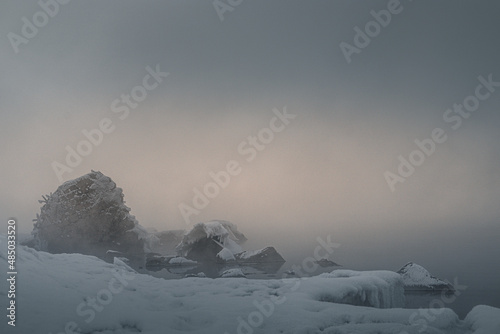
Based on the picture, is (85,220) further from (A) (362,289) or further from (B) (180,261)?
(A) (362,289)

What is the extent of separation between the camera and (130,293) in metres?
14.1

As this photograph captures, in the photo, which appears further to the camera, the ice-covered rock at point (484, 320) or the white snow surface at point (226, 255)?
the white snow surface at point (226, 255)

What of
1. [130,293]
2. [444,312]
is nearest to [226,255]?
[130,293]

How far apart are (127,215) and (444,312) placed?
54403mm

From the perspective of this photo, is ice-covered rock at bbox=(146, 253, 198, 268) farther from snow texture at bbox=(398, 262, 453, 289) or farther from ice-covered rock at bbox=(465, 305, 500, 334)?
ice-covered rock at bbox=(465, 305, 500, 334)

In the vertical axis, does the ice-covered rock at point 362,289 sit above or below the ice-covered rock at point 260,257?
above

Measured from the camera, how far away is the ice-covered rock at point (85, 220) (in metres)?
55.6
